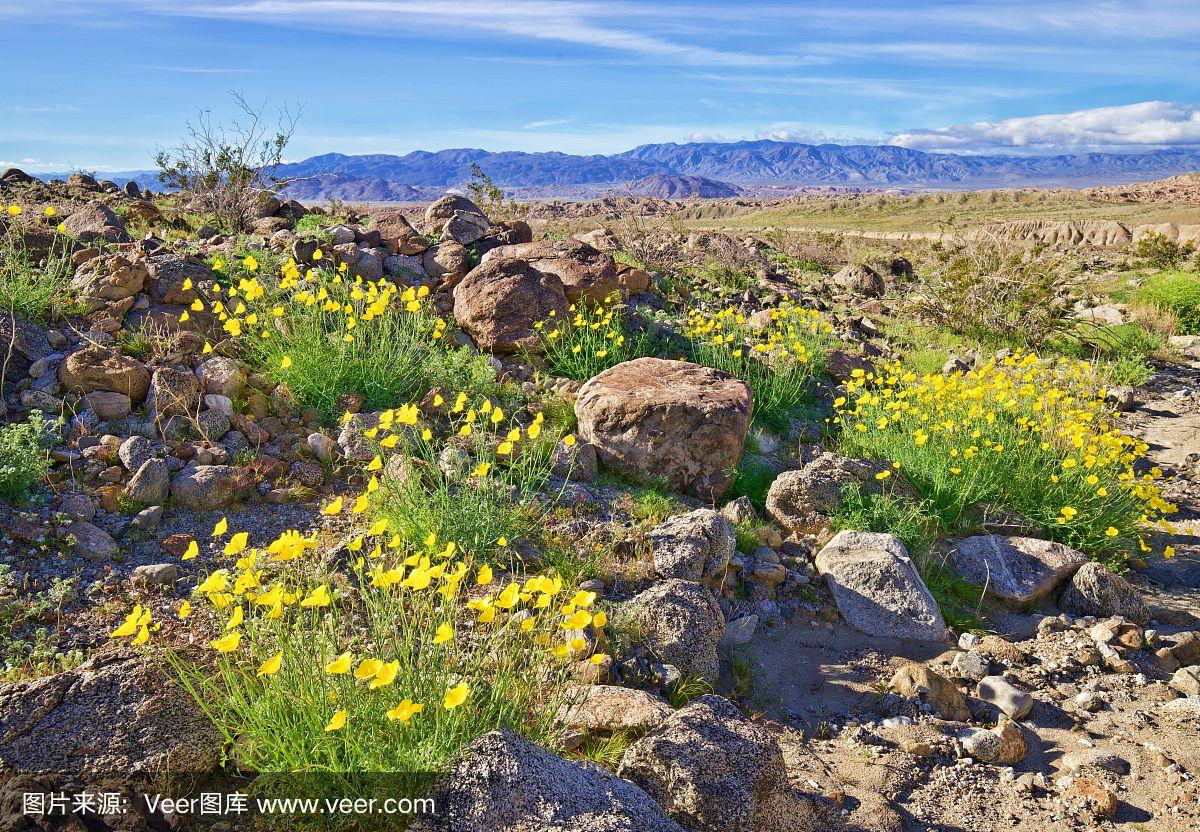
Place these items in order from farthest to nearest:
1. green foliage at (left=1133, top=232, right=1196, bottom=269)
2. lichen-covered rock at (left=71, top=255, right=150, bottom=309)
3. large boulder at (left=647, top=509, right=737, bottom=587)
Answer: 1. green foliage at (left=1133, top=232, right=1196, bottom=269)
2. lichen-covered rock at (left=71, top=255, right=150, bottom=309)
3. large boulder at (left=647, top=509, right=737, bottom=587)

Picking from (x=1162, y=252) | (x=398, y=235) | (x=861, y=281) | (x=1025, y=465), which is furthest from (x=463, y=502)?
(x=1162, y=252)

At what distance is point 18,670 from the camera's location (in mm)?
3164

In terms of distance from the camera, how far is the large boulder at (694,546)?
471 centimetres

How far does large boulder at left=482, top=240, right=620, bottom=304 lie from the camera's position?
844 centimetres

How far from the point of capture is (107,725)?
252 cm

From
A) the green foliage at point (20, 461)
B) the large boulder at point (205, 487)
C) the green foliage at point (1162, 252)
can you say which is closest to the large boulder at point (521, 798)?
the large boulder at point (205, 487)

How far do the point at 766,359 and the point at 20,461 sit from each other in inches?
254

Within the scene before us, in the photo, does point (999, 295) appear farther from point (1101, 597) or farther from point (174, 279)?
point (174, 279)

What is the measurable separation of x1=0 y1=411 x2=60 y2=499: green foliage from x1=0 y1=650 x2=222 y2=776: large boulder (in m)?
2.25

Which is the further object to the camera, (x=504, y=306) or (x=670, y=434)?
(x=504, y=306)

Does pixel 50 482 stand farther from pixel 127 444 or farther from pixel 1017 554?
pixel 1017 554

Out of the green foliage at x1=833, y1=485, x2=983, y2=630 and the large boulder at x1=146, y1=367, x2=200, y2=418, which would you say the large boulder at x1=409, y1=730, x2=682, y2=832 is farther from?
the large boulder at x1=146, y1=367, x2=200, y2=418

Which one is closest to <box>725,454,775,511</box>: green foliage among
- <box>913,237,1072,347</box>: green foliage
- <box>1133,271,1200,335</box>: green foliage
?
<box>913,237,1072,347</box>: green foliage

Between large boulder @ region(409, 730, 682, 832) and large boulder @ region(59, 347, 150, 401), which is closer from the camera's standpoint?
large boulder @ region(409, 730, 682, 832)
